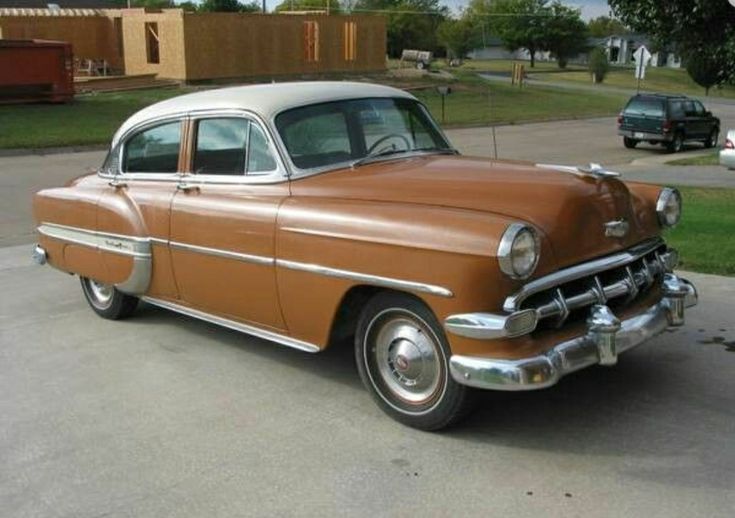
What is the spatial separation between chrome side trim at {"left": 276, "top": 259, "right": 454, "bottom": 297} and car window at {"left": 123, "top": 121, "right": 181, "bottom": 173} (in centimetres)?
148

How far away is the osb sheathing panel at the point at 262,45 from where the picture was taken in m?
35.0

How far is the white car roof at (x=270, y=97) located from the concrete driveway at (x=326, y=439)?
5.31ft

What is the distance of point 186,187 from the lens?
5.50 meters

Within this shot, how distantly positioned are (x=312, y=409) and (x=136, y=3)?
100336 mm

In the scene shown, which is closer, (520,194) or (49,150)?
(520,194)

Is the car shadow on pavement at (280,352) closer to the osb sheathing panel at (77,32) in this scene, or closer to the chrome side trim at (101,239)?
the chrome side trim at (101,239)

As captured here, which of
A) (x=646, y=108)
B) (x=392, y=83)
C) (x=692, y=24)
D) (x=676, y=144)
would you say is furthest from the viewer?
(x=392, y=83)

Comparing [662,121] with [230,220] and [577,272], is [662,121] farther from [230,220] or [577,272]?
[577,272]

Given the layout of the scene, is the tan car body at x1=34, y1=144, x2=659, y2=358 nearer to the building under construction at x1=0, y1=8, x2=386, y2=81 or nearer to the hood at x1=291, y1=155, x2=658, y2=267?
the hood at x1=291, y1=155, x2=658, y2=267

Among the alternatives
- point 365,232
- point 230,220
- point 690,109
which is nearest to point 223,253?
point 230,220

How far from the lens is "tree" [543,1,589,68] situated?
87.2m

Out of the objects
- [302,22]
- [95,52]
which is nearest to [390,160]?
[302,22]

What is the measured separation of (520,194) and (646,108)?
21617mm

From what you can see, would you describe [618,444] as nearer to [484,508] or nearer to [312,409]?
[484,508]
